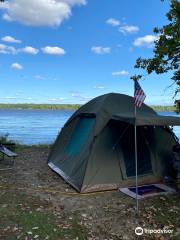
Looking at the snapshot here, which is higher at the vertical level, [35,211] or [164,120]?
[164,120]

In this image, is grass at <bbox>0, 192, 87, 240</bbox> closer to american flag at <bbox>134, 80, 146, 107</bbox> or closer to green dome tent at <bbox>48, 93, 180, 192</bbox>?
green dome tent at <bbox>48, 93, 180, 192</bbox>

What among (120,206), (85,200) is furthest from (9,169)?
(120,206)

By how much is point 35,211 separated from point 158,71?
481 centimetres

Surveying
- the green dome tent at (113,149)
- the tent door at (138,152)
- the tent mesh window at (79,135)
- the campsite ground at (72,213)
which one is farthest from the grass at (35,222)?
the tent door at (138,152)

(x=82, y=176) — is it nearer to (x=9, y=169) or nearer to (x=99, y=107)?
(x=99, y=107)

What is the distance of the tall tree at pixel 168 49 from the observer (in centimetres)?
713

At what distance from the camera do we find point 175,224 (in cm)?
595

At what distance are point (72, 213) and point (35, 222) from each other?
86 centimetres

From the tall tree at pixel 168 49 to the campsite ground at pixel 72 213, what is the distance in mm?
3290

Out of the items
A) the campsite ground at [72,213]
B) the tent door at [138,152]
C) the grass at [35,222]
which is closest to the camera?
the grass at [35,222]

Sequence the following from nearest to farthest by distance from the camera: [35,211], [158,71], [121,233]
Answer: [121,233] → [35,211] → [158,71]

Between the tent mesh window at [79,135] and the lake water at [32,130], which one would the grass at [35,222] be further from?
the lake water at [32,130]

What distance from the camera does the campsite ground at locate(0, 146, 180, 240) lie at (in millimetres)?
5465

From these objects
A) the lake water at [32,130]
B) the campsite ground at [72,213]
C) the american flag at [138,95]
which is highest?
the american flag at [138,95]
